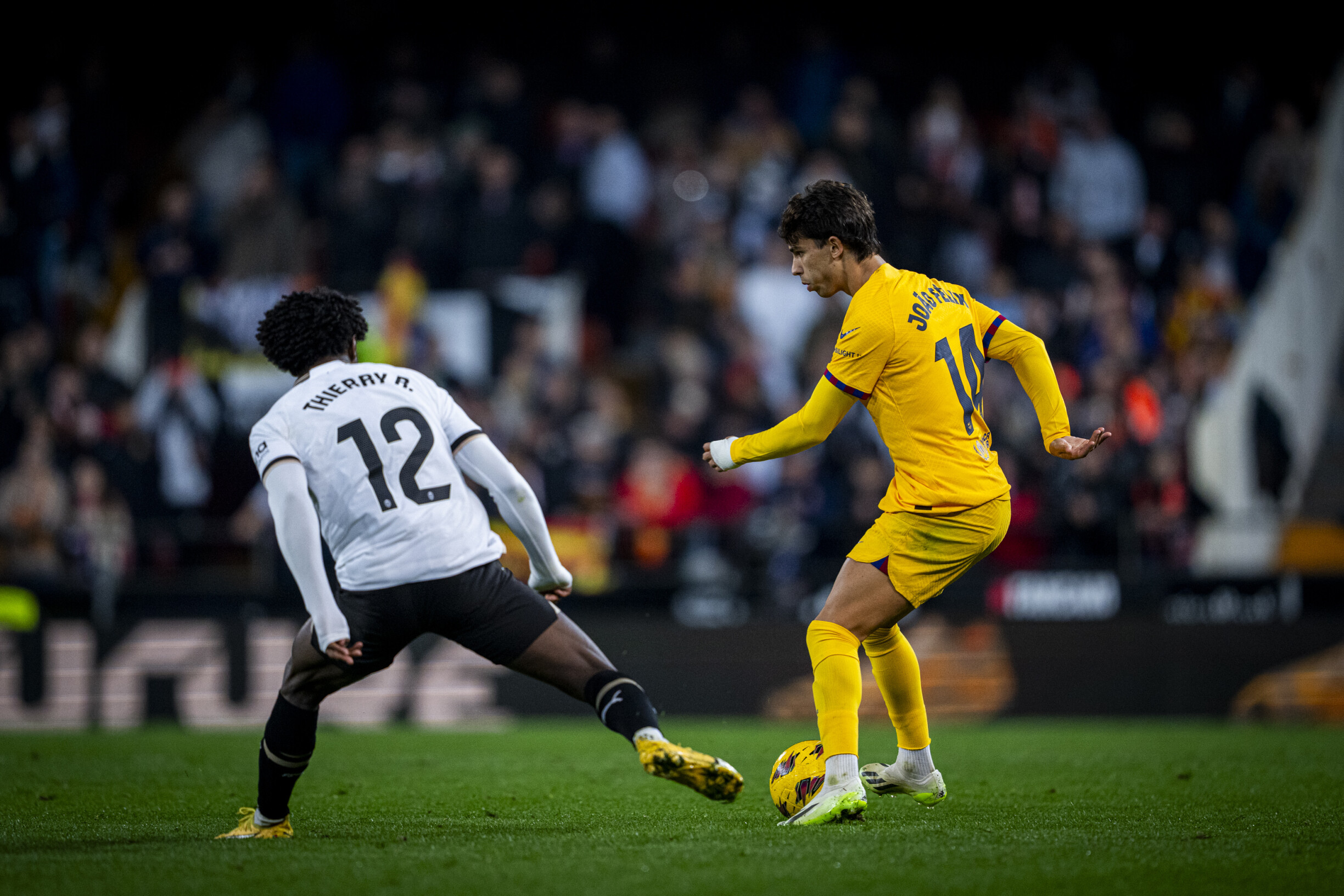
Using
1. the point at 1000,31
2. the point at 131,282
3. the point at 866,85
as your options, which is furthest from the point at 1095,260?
the point at 131,282

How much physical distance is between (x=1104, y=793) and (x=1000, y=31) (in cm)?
1289

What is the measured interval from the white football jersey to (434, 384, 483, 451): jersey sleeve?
0.04m

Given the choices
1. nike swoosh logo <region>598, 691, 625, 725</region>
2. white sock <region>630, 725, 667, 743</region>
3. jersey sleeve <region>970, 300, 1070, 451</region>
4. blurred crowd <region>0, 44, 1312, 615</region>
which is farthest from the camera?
blurred crowd <region>0, 44, 1312, 615</region>

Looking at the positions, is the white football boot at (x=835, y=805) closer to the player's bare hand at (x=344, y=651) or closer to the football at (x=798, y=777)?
the football at (x=798, y=777)

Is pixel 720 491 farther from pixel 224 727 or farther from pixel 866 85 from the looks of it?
pixel 866 85

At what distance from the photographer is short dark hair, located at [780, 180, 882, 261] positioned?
548 cm

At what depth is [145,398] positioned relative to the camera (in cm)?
1430

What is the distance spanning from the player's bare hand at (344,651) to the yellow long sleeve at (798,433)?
4.93 feet

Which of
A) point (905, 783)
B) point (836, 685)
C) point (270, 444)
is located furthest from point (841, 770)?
point (270, 444)

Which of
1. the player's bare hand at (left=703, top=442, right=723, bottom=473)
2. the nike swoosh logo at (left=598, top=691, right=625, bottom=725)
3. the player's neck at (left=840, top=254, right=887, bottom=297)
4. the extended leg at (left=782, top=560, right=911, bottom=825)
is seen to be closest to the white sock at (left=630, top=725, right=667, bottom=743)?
the nike swoosh logo at (left=598, top=691, right=625, bottom=725)

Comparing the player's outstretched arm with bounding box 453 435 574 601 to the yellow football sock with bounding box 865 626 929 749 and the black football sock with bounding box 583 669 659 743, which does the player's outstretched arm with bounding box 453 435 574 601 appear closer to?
the black football sock with bounding box 583 669 659 743

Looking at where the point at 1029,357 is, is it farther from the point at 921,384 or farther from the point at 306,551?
the point at 306,551

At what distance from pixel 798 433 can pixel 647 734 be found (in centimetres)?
122

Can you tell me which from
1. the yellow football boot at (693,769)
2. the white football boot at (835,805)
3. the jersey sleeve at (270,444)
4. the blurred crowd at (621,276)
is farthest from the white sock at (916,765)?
the blurred crowd at (621,276)
